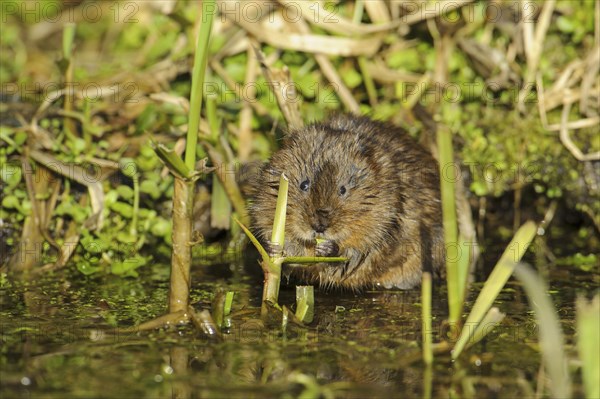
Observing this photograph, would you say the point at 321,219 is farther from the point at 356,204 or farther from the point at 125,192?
the point at 125,192

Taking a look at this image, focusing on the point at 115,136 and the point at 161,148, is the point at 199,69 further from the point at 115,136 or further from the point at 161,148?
the point at 115,136

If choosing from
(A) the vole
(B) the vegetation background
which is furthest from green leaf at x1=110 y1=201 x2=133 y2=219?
(A) the vole

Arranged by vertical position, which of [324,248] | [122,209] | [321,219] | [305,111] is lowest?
[324,248]

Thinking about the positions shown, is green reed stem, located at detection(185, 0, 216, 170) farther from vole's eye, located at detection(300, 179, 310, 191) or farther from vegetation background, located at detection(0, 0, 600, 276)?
vegetation background, located at detection(0, 0, 600, 276)

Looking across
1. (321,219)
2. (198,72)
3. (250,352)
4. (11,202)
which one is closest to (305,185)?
(321,219)

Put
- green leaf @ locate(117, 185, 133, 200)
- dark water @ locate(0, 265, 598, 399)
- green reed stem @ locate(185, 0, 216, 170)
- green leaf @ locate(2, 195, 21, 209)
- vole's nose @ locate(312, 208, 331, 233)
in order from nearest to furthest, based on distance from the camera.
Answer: dark water @ locate(0, 265, 598, 399) → green reed stem @ locate(185, 0, 216, 170) → vole's nose @ locate(312, 208, 331, 233) → green leaf @ locate(2, 195, 21, 209) → green leaf @ locate(117, 185, 133, 200)

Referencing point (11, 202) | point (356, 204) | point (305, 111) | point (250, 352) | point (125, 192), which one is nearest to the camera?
point (250, 352)

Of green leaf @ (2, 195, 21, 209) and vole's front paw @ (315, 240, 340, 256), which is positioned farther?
green leaf @ (2, 195, 21, 209)
